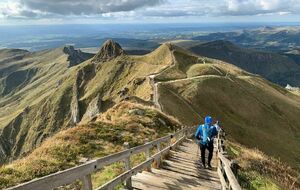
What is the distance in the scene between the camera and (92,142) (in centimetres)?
2069

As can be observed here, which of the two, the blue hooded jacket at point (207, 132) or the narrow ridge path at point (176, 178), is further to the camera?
the blue hooded jacket at point (207, 132)

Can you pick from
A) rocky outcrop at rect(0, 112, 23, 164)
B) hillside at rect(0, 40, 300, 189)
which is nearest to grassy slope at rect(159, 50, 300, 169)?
hillside at rect(0, 40, 300, 189)

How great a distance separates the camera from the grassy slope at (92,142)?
13516 millimetres

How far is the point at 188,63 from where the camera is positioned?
103 metres

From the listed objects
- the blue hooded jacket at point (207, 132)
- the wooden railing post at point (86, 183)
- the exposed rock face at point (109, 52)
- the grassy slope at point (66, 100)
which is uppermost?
the wooden railing post at point (86, 183)

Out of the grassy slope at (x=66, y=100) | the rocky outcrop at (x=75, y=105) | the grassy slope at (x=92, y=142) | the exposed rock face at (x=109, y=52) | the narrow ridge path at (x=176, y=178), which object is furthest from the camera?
the exposed rock face at (x=109, y=52)

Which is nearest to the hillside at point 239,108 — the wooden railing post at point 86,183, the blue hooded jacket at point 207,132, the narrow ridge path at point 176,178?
the blue hooded jacket at point 207,132

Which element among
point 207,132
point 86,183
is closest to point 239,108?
point 207,132

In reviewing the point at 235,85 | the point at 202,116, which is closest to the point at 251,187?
the point at 202,116

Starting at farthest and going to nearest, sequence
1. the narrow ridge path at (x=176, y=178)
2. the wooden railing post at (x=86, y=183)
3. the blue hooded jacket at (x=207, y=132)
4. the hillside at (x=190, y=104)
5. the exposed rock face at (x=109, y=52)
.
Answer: the exposed rock face at (x=109, y=52) → the hillside at (x=190, y=104) → the blue hooded jacket at (x=207, y=132) → the narrow ridge path at (x=176, y=178) → the wooden railing post at (x=86, y=183)

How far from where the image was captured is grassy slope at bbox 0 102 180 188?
13516mm

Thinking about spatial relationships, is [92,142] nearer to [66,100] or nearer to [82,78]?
[66,100]

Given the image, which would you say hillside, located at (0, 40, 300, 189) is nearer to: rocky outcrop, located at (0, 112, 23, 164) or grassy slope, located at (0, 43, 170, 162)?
grassy slope, located at (0, 43, 170, 162)

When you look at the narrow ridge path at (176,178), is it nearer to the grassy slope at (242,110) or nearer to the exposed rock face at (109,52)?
the grassy slope at (242,110)
